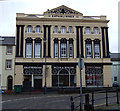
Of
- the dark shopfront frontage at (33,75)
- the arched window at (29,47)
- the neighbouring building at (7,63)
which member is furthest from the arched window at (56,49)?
the neighbouring building at (7,63)

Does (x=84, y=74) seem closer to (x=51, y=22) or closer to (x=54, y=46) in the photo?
(x=54, y=46)

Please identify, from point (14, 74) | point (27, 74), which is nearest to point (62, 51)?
point (27, 74)

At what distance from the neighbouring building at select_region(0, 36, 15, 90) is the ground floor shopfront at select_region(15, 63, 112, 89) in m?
1.27

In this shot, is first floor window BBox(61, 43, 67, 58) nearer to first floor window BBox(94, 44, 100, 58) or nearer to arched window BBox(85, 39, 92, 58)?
arched window BBox(85, 39, 92, 58)

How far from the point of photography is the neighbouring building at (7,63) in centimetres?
3014

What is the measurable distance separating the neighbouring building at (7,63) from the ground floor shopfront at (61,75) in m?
1.27

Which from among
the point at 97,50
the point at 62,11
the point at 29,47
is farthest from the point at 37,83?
the point at 62,11

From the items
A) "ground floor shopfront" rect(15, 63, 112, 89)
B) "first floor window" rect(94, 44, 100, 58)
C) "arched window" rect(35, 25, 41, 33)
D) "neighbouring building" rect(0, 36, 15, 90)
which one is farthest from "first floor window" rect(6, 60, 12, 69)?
"first floor window" rect(94, 44, 100, 58)

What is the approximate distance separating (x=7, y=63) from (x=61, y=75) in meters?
10.4

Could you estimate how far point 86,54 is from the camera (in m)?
31.7

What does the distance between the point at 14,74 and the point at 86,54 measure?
14.1 m

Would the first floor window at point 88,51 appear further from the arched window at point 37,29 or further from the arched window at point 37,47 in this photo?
the arched window at point 37,29

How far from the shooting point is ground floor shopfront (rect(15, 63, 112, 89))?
30047 mm

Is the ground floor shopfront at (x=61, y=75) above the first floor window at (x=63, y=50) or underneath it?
underneath
